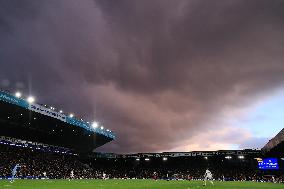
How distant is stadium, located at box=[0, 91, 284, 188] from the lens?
5241 cm

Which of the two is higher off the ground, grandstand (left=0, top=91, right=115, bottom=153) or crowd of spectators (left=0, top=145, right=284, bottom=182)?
grandstand (left=0, top=91, right=115, bottom=153)

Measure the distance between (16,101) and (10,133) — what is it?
1930cm

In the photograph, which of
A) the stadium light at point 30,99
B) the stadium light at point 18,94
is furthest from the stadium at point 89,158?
the stadium light at point 30,99

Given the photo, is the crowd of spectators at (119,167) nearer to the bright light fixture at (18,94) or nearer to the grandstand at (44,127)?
the grandstand at (44,127)

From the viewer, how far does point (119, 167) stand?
90.5 metres

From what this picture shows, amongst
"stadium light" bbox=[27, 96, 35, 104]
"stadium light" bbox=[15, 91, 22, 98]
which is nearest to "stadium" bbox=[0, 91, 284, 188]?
"stadium light" bbox=[15, 91, 22, 98]

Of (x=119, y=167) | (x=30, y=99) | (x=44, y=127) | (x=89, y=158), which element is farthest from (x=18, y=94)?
(x=119, y=167)

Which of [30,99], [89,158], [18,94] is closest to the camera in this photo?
[18,94]

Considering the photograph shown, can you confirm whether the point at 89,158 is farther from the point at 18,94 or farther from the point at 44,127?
the point at 18,94

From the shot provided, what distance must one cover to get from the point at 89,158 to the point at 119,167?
10038 millimetres

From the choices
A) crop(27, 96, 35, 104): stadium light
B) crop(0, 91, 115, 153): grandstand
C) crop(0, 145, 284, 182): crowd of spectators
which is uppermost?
crop(27, 96, 35, 104): stadium light

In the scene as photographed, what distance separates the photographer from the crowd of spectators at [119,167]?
56969 millimetres

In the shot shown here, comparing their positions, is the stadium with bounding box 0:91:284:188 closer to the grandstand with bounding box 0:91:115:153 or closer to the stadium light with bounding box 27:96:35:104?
the grandstand with bounding box 0:91:115:153

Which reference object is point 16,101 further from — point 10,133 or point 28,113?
point 10,133
